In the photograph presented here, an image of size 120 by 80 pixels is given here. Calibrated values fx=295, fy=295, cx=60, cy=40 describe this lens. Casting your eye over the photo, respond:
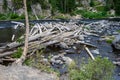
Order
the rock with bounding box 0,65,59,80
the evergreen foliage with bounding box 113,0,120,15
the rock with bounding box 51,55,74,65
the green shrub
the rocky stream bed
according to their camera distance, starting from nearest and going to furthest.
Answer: the green shrub → the rock with bounding box 0,65,59,80 → the rock with bounding box 51,55,74,65 → the rocky stream bed → the evergreen foliage with bounding box 113,0,120,15

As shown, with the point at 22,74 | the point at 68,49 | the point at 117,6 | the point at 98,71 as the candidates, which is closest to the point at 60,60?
the point at 68,49

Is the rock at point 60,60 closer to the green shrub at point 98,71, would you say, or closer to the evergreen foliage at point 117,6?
the green shrub at point 98,71

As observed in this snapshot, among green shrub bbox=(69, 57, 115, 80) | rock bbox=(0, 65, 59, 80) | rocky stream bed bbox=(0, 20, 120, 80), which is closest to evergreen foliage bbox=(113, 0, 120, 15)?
rocky stream bed bbox=(0, 20, 120, 80)

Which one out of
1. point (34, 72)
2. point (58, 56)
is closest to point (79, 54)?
point (58, 56)

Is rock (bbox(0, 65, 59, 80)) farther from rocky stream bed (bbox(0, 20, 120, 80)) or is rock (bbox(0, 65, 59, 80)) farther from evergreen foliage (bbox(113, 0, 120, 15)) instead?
evergreen foliage (bbox(113, 0, 120, 15))

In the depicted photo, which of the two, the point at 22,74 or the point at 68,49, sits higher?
the point at 22,74

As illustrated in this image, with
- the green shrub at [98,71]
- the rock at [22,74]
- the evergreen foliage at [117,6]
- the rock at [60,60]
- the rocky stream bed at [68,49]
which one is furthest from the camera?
the evergreen foliage at [117,6]

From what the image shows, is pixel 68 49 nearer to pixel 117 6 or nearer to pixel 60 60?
pixel 60 60

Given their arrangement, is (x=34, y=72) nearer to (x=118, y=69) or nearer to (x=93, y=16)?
(x=118, y=69)

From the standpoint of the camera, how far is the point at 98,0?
92438 millimetres

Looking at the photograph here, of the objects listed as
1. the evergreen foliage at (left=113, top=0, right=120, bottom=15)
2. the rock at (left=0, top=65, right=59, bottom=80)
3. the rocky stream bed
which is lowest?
the evergreen foliage at (left=113, top=0, right=120, bottom=15)

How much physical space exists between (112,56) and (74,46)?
5.09 m

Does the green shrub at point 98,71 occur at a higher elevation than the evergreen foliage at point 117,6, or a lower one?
higher

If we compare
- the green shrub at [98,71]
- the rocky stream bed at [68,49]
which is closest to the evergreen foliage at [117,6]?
the rocky stream bed at [68,49]
